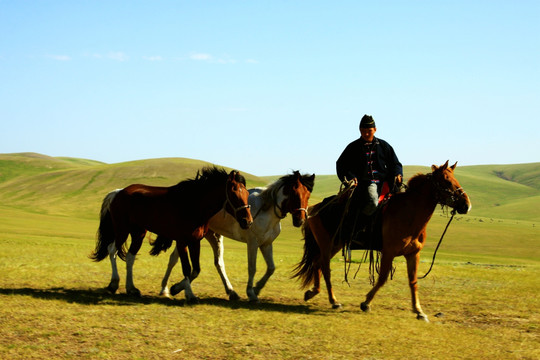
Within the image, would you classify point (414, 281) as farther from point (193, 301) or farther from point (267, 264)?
point (193, 301)

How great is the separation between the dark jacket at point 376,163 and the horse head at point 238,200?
192 centimetres

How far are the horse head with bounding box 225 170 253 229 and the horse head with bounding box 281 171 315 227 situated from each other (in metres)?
0.76

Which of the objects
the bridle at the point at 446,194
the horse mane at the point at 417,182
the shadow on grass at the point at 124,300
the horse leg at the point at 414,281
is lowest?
the shadow on grass at the point at 124,300

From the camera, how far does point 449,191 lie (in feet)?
28.8

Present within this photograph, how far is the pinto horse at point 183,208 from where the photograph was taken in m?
9.48

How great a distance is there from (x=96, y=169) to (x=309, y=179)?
94.0 m

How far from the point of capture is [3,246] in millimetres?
17844

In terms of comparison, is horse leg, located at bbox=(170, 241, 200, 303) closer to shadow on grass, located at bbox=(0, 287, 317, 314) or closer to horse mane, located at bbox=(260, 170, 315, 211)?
shadow on grass, located at bbox=(0, 287, 317, 314)

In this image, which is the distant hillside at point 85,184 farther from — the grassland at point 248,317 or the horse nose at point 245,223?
the horse nose at point 245,223

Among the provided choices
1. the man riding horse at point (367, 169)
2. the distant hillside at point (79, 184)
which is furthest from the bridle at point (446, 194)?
the distant hillside at point (79, 184)

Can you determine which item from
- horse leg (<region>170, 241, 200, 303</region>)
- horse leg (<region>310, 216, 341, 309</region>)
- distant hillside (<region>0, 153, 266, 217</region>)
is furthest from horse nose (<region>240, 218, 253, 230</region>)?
distant hillside (<region>0, 153, 266, 217</region>)

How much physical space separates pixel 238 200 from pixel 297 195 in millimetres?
1061

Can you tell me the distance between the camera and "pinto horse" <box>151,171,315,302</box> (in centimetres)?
950

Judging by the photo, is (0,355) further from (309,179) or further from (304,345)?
(309,179)
